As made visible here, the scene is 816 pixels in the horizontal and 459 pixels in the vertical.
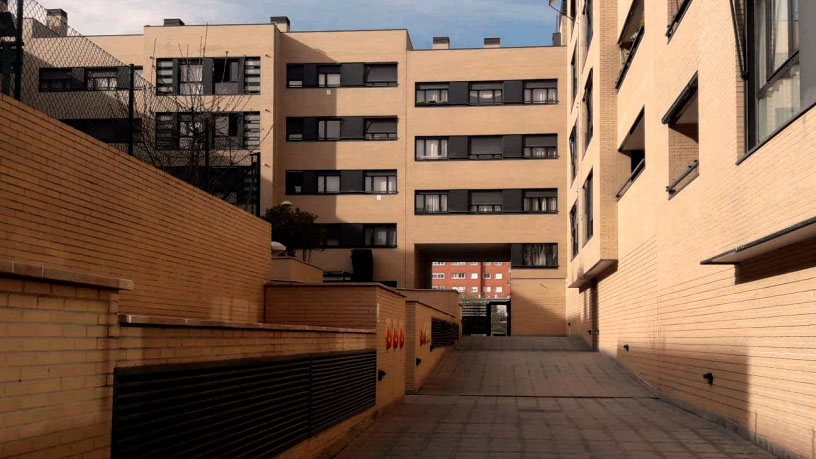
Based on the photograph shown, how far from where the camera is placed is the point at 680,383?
1628 cm

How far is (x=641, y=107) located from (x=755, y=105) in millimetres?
8580

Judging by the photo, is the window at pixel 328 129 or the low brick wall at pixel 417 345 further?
the window at pixel 328 129

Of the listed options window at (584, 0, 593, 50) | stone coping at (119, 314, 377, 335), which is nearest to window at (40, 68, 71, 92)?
stone coping at (119, 314, 377, 335)

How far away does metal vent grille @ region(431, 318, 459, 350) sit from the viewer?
77.0ft

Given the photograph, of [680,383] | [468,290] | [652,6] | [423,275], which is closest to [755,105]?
[680,383]

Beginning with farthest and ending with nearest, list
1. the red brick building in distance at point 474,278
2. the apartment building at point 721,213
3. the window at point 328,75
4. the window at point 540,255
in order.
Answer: the red brick building in distance at point 474,278 → the window at point 328,75 → the window at point 540,255 → the apartment building at point 721,213

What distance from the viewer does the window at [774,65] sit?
10289 millimetres

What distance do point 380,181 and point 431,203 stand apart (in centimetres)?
266

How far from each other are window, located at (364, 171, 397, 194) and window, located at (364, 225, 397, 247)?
1.73 metres

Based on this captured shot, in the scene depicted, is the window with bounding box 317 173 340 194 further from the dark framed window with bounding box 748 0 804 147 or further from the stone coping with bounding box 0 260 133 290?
the stone coping with bounding box 0 260 133 290

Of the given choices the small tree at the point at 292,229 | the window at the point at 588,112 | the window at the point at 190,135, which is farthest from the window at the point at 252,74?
the window at the point at 588,112

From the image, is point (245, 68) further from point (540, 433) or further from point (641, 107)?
point (540, 433)

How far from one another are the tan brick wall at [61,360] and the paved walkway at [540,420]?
6209 mm

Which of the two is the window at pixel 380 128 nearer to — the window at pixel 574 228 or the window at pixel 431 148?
the window at pixel 431 148
